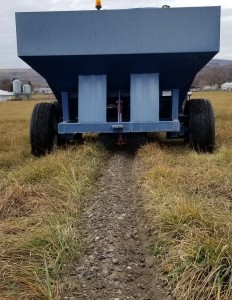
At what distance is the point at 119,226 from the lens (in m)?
3.56

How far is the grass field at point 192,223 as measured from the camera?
246 centimetres

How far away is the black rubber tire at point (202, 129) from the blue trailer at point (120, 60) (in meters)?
0.02

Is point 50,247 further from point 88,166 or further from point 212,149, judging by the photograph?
point 212,149

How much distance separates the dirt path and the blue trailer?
2.55 m

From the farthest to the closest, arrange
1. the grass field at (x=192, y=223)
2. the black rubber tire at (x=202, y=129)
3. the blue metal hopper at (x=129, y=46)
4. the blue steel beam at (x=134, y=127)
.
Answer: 1. the black rubber tire at (x=202, y=129)
2. the blue steel beam at (x=134, y=127)
3. the blue metal hopper at (x=129, y=46)
4. the grass field at (x=192, y=223)

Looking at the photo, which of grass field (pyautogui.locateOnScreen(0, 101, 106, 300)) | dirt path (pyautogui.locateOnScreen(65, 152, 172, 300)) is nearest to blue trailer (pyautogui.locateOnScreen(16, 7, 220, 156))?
grass field (pyautogui.locateOnScreen(0, 101, 106, 300))

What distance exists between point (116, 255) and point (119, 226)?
1.79 feet

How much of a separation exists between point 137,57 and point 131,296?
14.6 feet

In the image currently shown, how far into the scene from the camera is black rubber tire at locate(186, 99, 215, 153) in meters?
6.91

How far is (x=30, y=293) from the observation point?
2.41 m

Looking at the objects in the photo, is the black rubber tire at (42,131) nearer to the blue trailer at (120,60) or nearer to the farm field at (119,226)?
the blue trailer at (120,60)

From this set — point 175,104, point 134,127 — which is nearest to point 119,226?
point 134,127

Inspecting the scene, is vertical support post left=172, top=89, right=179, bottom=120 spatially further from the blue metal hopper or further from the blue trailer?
the blue metal hopper

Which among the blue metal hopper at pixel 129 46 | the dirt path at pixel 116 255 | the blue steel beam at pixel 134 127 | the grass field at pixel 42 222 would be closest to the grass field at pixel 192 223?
the dirt path at pixel 116 255
